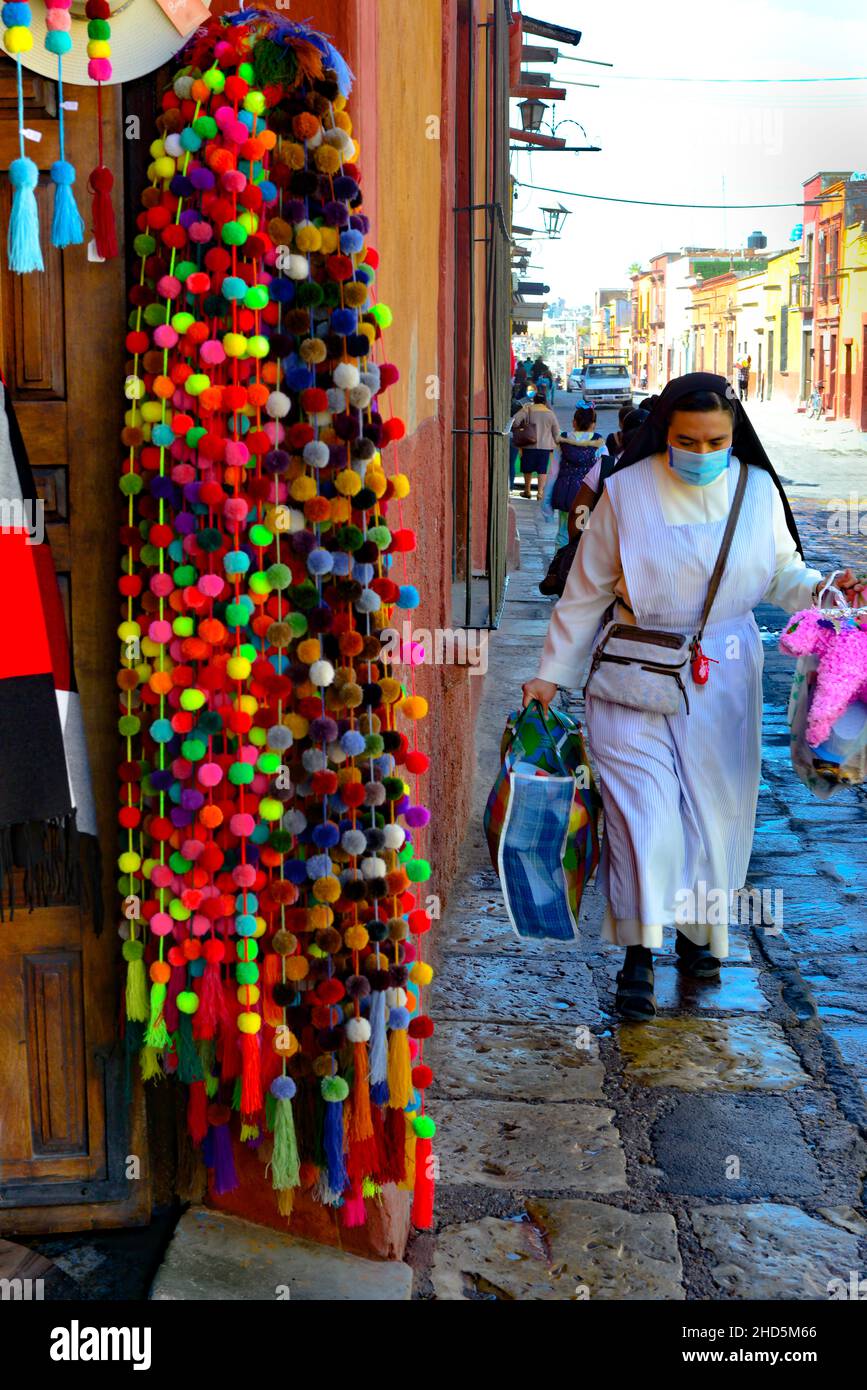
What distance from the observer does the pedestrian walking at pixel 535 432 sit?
17297 mm

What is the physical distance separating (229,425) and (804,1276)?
2.06 m

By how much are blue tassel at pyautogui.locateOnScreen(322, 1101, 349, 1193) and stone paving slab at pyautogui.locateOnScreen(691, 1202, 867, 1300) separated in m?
0.84

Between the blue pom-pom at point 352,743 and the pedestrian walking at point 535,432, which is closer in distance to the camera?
the blue pom-pom at point 352,743

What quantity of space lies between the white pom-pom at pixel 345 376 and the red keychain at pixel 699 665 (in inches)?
76.7

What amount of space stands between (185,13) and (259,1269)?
2350mm

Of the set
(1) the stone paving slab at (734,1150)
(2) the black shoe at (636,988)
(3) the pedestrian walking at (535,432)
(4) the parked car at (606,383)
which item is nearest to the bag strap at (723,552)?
(2) the black shoe at (636,988)

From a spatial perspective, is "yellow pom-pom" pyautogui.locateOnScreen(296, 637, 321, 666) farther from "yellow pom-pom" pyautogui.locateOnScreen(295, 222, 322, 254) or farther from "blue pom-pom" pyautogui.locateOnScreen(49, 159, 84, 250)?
"blue pom-pom" pyautogui.locateOnScreen(49, 159, 84, 250)

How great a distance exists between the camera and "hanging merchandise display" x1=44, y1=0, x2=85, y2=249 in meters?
2.52

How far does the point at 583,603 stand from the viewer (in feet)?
14.5

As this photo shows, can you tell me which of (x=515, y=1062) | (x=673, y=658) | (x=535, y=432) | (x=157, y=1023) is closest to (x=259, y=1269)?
(x=157, y=1023)

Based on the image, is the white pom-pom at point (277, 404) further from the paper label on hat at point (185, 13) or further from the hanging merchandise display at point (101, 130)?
the paper label on hat at point (185, 13)

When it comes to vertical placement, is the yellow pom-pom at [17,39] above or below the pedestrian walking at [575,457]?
above

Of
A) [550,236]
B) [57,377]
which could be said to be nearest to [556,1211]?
[57,377]
